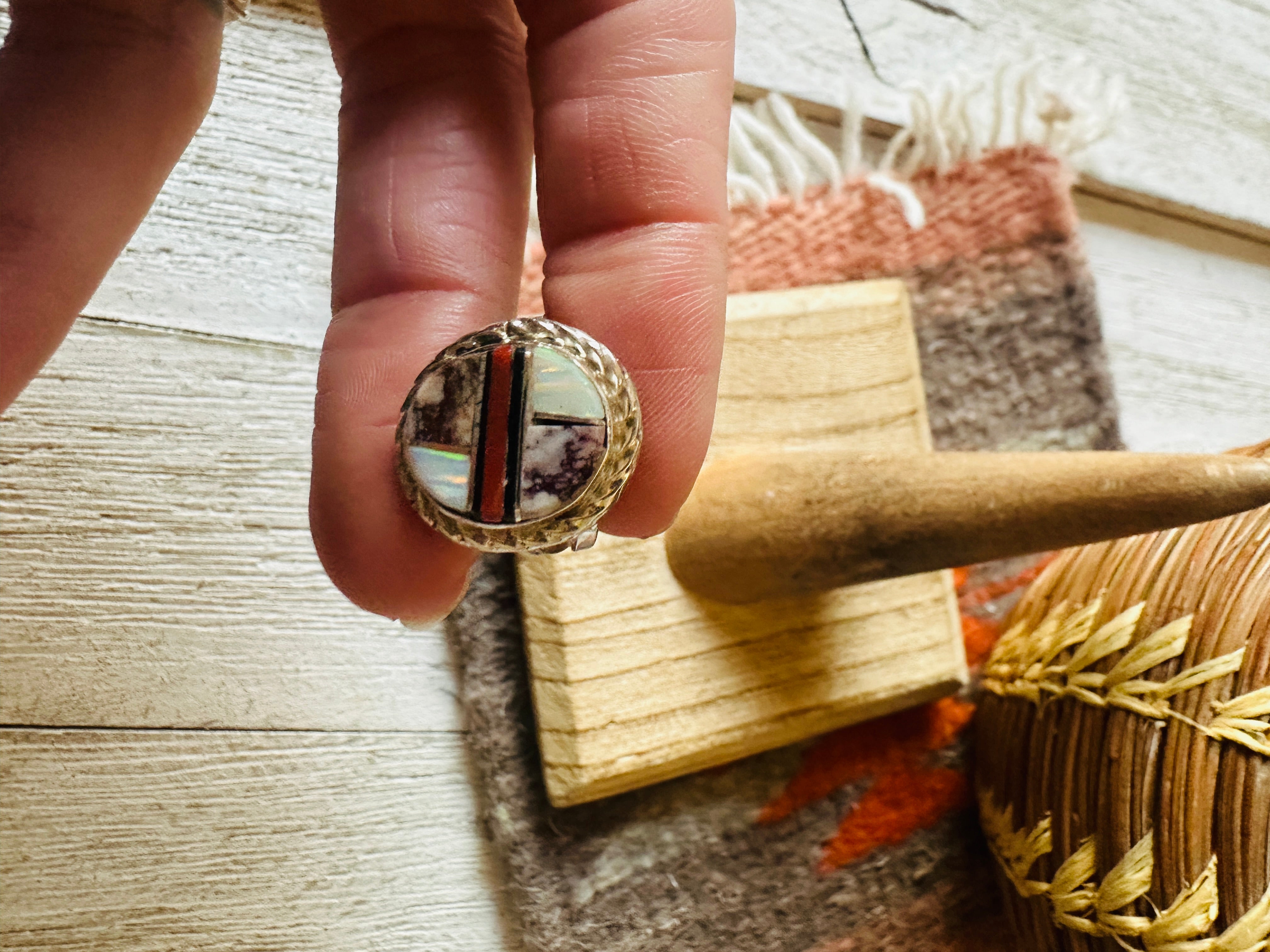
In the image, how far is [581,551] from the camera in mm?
501

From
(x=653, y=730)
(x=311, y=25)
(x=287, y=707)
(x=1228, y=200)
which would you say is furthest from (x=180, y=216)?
(x=1228, y=200)

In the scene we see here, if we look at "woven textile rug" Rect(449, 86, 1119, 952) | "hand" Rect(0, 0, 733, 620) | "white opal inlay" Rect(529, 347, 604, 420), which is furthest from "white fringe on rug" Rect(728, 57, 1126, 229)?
"white opal inlay" Rect(529, 347, 604, 420)

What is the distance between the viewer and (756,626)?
522 mm

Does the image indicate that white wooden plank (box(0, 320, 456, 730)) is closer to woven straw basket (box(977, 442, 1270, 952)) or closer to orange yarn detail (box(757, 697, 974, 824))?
orange yarn detail (box(757, 697, 974, 824))

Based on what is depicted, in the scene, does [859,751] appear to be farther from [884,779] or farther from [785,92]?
[785,92]

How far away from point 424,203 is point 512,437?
0.47 feet

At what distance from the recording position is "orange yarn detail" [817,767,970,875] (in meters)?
0.55

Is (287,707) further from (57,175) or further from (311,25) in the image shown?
(311,25)

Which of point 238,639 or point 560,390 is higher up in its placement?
point 560,390

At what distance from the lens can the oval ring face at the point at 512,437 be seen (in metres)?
0.34

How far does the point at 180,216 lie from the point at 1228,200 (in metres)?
0.71

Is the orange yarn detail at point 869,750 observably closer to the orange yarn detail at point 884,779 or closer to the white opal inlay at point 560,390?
the orange yarn detail at point 884,779

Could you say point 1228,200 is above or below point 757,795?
above

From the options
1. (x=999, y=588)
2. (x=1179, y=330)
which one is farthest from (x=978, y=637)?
(x=1179, y=330)
